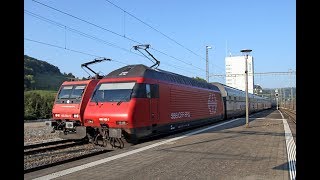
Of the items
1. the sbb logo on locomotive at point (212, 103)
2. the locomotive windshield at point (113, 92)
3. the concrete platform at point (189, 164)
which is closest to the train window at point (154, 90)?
the locomotive windshield at point (113, 92)

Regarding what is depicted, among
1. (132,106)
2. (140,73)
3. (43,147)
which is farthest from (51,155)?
(140,73)

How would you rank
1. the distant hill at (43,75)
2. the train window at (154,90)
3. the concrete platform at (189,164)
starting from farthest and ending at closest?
the distant hill at (43,75), the train window at (154,90), the concrete platform at (189,164)

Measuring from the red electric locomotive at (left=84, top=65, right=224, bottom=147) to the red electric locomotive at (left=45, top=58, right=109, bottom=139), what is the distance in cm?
202

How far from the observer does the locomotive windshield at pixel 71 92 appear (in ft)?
56.4

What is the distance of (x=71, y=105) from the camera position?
17172 mm

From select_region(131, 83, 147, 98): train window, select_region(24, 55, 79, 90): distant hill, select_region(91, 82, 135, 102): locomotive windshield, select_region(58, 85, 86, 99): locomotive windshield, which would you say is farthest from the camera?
select_region(24, 55, 79, 90): distant hill

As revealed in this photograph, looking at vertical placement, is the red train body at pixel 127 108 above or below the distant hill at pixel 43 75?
below

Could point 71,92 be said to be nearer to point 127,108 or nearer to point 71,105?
point 71,105

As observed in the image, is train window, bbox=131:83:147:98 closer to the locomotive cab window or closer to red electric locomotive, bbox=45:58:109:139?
the locomotive cab window

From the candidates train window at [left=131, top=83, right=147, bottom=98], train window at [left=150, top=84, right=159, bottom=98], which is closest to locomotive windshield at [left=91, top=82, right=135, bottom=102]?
train window at [left=131, top=83, right=147, bottom=98]

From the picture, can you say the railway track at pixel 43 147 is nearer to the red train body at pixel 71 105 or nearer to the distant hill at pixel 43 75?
the red train body at pixel 71 105

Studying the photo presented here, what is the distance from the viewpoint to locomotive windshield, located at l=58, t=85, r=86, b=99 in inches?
677

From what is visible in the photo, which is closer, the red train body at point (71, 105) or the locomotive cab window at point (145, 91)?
the locomotive cab window at point (145, 91)
